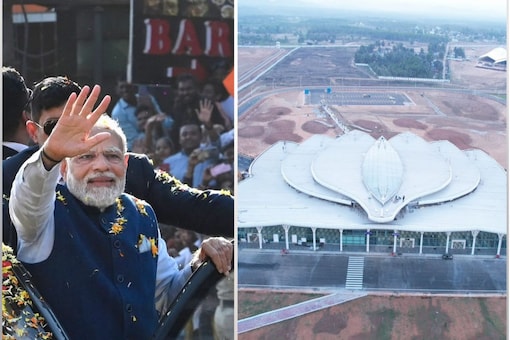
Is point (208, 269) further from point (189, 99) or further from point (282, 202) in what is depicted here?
point (189, 99)

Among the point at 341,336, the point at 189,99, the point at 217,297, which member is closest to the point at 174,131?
the point at 189,99

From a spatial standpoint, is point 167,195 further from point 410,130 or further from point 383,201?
point 410,130

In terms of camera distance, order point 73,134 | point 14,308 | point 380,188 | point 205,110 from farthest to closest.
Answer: point 380,188 < point 205,110 < point 14,308 < point 73,134

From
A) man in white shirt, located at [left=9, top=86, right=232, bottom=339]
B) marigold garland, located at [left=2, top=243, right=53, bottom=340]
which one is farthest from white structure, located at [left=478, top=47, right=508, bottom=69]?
marigold garland, located at [left=2, top=243, right=53, bottom=340]

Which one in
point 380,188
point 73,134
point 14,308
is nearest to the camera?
point 73,134

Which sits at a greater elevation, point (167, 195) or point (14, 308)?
point (167, 195)

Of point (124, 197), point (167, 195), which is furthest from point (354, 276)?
point (124, 197)

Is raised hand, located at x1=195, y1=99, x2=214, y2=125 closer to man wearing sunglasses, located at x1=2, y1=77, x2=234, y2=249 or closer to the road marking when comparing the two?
man wearing sunglasses, located at x1=2, y1=77, x2=234, y2=249
